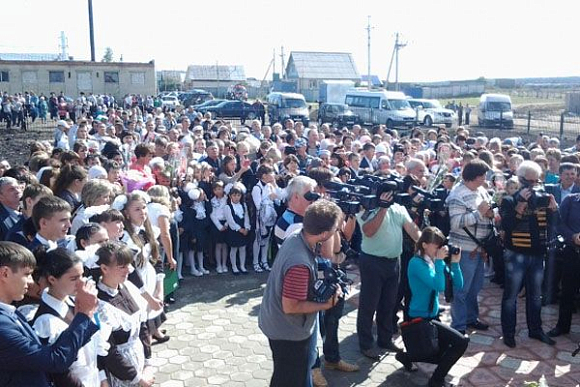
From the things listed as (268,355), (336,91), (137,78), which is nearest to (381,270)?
(268,355)

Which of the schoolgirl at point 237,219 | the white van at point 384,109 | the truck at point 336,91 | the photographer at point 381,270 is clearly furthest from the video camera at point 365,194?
the truck at point 336,91

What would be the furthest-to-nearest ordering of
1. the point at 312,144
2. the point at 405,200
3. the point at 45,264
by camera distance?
the point at 312,144
the point at 405,200
the point at 45,264

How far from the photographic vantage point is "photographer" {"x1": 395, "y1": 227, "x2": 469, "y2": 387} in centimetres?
443

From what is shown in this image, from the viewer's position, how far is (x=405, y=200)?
176 inches

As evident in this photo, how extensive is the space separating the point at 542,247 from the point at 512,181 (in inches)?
40.6

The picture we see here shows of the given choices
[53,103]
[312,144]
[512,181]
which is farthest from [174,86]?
[512,181]

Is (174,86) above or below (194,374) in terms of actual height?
above

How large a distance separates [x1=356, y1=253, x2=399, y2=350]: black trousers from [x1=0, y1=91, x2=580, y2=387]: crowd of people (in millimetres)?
13

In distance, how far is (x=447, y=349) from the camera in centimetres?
446

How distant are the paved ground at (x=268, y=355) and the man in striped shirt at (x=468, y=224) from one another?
1.68ft

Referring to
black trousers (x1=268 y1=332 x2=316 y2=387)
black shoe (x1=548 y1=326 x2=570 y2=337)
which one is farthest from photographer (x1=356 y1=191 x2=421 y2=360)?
black shoe (x1=548 y1=326 x2=570 y2=337)

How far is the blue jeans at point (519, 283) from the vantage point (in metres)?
5.23

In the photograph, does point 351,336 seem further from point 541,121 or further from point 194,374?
point 541,121

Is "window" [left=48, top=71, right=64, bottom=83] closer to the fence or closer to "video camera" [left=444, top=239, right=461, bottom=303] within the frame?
the fence
